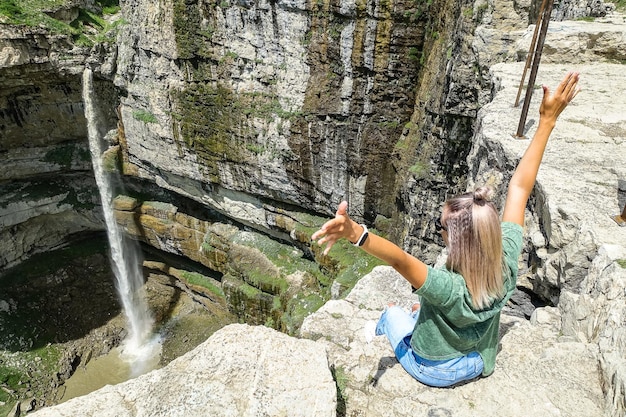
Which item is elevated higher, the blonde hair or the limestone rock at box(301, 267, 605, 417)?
the blonde hair

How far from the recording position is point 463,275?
1.98 meters

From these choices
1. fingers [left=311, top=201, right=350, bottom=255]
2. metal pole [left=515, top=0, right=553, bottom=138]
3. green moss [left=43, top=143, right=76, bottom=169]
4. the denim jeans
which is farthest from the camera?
green moss [left=43, top=143, right=76, bottom=169]

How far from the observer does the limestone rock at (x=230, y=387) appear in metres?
2.07

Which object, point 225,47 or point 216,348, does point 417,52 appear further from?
point 216,348

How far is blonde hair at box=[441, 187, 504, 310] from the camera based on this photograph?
6.19 feet

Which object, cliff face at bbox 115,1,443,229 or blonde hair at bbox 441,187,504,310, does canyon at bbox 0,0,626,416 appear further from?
→ blonde hair at bbox 441,187,504,310

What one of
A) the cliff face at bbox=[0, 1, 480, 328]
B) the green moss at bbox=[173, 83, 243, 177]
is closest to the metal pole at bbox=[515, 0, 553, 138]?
the cliff face at bbox=[0, 1, 480, 328]

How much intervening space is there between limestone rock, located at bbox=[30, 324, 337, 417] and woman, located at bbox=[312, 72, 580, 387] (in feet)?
2.06

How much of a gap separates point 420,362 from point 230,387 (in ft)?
3.77

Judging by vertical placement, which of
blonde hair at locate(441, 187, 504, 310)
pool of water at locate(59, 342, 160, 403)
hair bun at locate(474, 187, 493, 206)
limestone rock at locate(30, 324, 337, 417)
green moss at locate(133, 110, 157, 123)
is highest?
hair bun at locate(474, 187, 493, 206)

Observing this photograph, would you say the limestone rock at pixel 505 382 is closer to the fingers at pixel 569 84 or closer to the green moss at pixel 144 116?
the fingers at pixel 569 84

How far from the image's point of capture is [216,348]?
7.70 ft

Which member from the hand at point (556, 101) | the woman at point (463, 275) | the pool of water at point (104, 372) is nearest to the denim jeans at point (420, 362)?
the woman at point (463, 275)

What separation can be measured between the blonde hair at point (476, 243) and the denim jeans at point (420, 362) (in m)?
0.53
